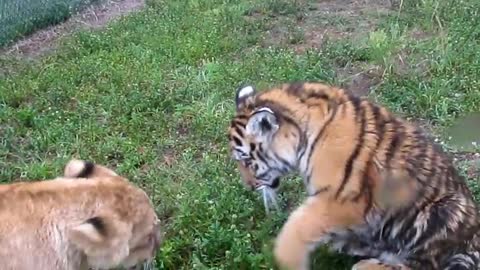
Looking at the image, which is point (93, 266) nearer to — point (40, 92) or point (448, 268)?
point (448, 268)

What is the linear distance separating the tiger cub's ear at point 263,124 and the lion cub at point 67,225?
3.27 feet

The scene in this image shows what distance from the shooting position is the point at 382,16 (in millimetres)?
→ 9219

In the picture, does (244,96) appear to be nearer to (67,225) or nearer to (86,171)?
(86,171)

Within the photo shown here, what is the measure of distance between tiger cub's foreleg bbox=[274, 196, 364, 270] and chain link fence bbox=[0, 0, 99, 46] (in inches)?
218

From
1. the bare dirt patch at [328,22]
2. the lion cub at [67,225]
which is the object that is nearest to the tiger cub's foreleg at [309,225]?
the lion cub at [67,225]

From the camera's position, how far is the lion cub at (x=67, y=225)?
11.3 feet

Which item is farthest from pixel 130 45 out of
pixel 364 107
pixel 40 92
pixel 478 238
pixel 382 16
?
pixel 478 238

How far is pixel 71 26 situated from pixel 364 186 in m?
6.26

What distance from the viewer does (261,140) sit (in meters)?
4.51

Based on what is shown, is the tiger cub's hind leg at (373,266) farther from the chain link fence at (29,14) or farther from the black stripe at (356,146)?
the chain link fence at (29,14)

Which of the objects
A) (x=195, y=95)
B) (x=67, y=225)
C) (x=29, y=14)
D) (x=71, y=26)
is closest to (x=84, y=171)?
(x=67, y=225)

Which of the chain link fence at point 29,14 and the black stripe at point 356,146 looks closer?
the black stripe at point 356,146

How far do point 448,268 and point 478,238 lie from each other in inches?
8.5

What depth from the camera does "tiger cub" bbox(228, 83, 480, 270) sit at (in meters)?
4.22
